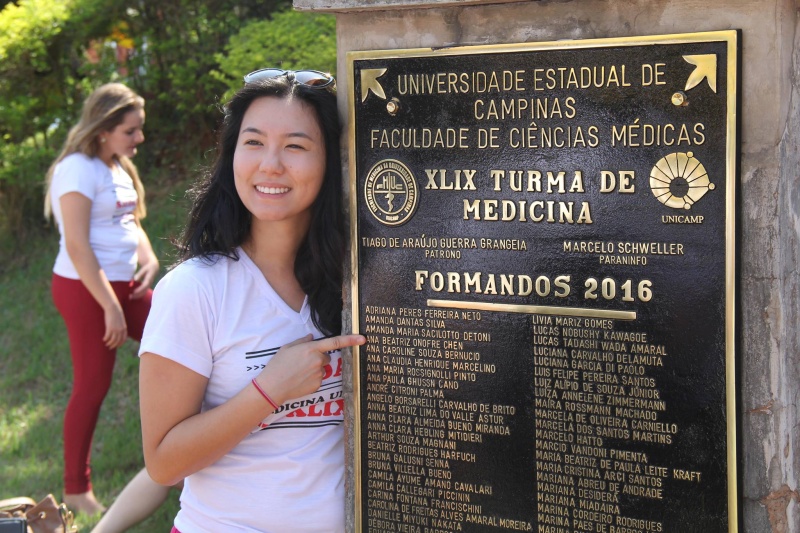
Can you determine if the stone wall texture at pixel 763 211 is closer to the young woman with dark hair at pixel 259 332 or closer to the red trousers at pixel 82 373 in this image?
the young woman with dark hair at pixel 259 332

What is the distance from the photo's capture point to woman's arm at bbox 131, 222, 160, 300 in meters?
5.21

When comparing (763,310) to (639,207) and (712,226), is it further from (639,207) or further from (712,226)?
(639,207)

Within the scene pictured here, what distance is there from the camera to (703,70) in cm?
210

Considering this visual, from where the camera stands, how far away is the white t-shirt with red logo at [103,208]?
4812mm

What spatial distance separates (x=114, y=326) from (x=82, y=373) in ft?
1.01

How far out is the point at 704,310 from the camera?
7.06ft

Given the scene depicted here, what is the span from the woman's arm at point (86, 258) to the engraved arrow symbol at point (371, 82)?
2725 mm

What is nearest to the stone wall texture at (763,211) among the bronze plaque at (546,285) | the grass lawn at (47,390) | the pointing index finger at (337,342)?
the bronze plaque at (546,285)

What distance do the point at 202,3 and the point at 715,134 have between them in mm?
7062

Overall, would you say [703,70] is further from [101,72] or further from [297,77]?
[101,72]

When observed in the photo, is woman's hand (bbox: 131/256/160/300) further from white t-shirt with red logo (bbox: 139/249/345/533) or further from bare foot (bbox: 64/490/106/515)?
white t-shirt with red logo (bbox: 139/249/345/533)

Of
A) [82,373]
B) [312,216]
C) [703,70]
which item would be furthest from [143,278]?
[703,70]

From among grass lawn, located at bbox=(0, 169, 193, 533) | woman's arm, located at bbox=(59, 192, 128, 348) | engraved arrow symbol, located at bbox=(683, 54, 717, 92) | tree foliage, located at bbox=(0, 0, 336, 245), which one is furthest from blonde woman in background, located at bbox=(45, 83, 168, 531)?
engraved arrow symbol, located at bbox=(683, 54, 717, 92)

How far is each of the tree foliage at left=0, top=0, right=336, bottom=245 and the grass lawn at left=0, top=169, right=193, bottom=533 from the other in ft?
1.61
